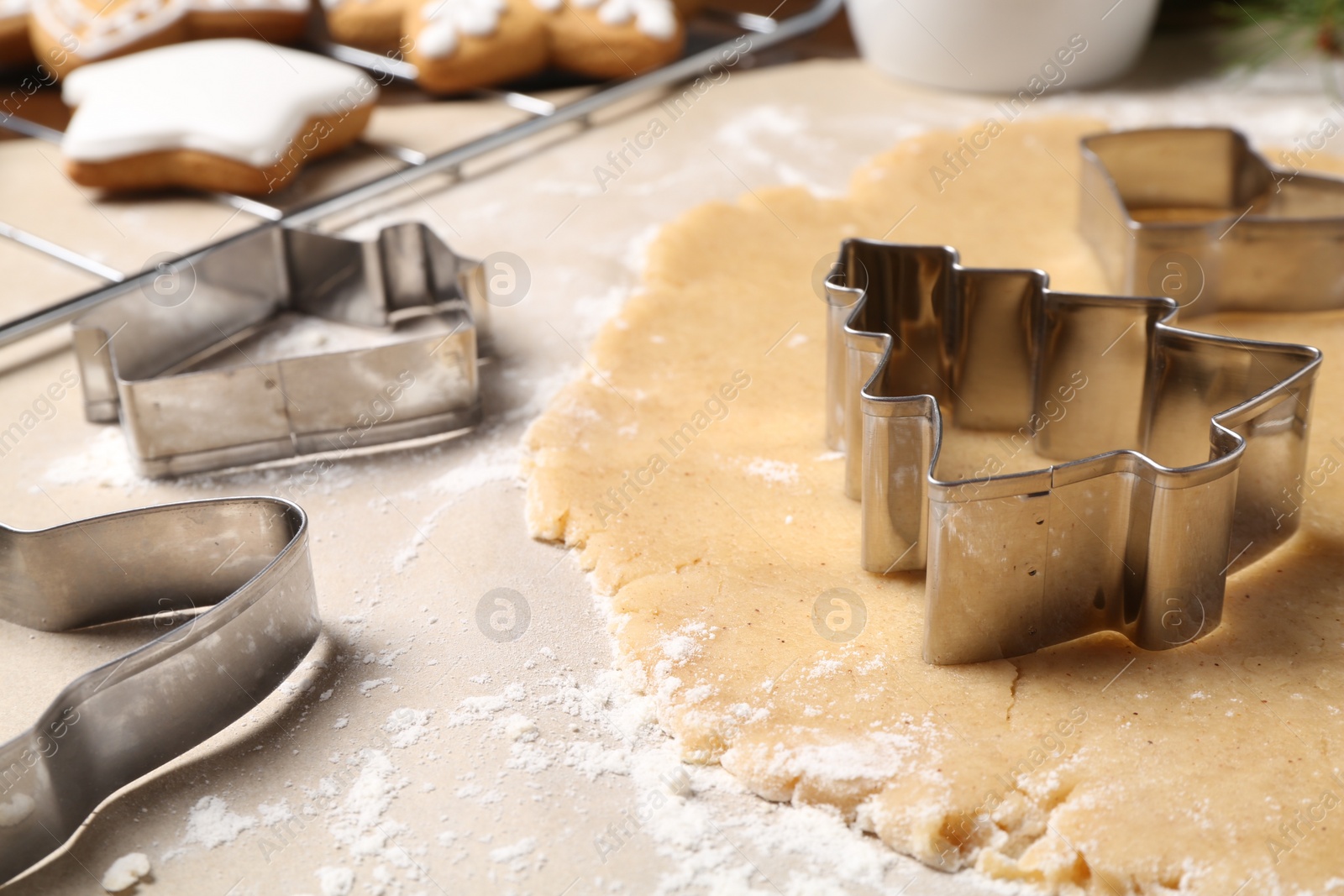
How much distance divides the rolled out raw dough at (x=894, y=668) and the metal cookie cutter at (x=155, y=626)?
0.85 feet

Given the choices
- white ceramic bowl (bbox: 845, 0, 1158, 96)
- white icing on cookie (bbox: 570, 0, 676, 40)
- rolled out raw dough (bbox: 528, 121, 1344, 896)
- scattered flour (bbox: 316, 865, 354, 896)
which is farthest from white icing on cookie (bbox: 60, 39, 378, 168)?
scattered flour (bbox: 316, 865, 354, 896)

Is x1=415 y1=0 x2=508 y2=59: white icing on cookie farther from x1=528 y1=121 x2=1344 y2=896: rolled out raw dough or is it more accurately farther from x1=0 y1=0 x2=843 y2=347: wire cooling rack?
x1=528 y1=121 x2=1344 y2=896: rolled out raw dough

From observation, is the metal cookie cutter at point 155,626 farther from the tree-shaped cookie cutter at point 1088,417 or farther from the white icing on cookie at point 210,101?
the white icing on cookie at point 210,101

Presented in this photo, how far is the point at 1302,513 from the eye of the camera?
114cm

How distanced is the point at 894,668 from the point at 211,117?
1.30 metres

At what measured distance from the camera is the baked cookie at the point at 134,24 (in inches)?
80.4

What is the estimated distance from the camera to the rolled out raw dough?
0.84 metres

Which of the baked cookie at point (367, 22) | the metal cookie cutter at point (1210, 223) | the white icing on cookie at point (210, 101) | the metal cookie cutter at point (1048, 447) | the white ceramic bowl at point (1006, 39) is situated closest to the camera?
the metal cookie cutter at point (1048, 447)

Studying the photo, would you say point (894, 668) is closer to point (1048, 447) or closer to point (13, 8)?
point (1048, 447)

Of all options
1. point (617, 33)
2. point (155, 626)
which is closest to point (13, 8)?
point (617, 33)

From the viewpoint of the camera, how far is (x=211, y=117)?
177cm

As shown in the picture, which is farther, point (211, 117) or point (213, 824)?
point (211, 117)

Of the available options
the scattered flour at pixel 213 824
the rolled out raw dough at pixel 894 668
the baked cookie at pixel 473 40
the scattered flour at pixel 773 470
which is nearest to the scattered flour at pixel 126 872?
the scattered flour at pixel 213 824

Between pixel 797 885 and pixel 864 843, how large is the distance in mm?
60
